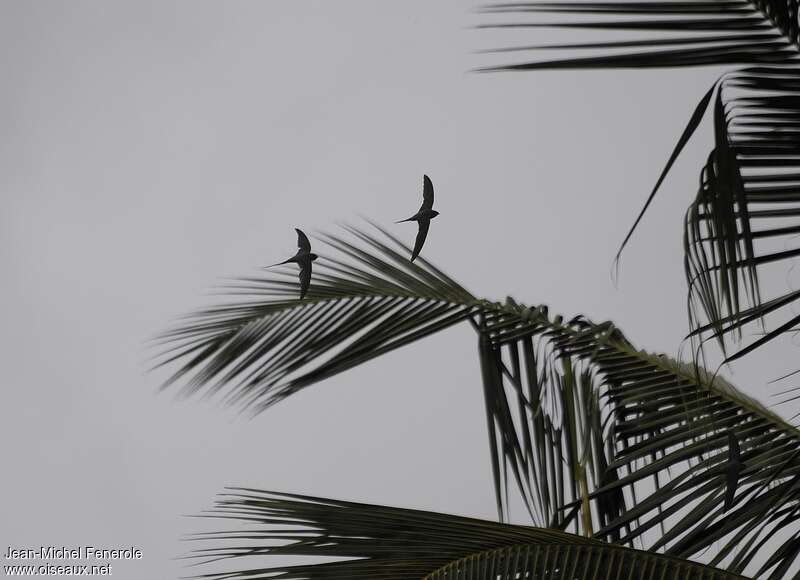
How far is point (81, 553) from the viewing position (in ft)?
22.2

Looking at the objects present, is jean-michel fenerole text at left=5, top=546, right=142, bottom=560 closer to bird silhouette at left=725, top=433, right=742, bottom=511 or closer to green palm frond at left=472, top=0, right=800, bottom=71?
bird silhouette at left=725, top=433, right=742, bottom=511

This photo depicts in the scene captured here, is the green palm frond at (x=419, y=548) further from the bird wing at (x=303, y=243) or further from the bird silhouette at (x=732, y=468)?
the bird wing at (x=303, y=243)

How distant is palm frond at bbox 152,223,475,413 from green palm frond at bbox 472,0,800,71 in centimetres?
105

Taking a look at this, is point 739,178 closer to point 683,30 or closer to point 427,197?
point 683,30

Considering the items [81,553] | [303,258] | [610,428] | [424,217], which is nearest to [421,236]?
[424,217]

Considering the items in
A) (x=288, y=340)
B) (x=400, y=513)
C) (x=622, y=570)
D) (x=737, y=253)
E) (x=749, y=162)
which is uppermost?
(x=288, y=340)

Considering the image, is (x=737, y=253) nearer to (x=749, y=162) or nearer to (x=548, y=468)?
(x=749, y=162)

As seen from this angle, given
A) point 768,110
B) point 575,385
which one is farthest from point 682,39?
point 575,385

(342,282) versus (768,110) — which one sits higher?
(342,282)

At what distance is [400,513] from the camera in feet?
4.81

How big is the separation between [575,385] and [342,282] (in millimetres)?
543

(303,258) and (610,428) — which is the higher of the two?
(303,258)

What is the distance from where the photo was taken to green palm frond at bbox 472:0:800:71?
2.89ft

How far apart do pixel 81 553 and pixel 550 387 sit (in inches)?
229
